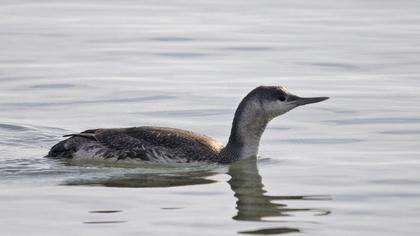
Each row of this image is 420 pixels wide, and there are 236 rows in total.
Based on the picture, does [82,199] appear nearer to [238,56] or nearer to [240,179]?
[240,179]

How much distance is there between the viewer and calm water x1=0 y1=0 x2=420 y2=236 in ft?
37.2

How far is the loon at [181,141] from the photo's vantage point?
1390 cm

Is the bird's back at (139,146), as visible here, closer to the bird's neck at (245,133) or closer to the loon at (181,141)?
the loon at (181,141)

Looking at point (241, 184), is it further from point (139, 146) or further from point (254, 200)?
point (139, 146)

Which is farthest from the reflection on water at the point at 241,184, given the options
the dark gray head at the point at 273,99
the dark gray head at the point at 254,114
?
the dark gray head at the point at 273,99

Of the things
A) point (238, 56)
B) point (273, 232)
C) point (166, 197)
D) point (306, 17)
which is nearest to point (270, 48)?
point (238, 56)

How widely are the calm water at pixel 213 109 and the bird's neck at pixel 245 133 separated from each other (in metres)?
0.16

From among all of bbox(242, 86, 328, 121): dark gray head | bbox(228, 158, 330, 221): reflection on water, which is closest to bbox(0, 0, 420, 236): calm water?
bbox(228, 158, 330, 221): reflection on water

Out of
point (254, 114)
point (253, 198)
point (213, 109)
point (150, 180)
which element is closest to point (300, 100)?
point (254, 114)

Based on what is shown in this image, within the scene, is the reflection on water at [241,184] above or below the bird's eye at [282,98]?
below

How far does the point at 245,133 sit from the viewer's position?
1412 centimetres

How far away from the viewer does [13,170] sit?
1320cm

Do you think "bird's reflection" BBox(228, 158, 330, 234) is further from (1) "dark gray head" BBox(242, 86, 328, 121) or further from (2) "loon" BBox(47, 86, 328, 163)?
(1) "dark gray head" BBox(242, 86, 328, 121)

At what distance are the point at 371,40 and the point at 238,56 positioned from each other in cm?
216
